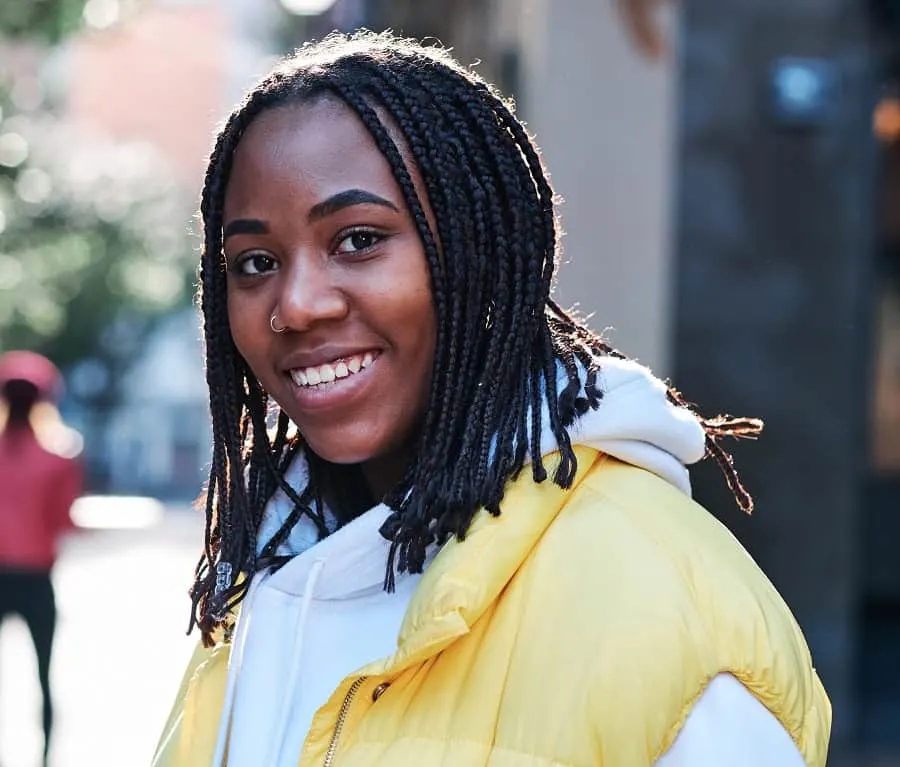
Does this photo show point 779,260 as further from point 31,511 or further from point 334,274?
point 334,274

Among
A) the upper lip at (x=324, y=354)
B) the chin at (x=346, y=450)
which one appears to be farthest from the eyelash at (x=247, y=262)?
the chin at (x=346, y=450)

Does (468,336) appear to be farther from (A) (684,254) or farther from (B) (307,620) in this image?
(A) (684,254)

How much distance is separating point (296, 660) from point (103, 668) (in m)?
8.35

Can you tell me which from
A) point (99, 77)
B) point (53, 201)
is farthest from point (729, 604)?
point (99, 77)

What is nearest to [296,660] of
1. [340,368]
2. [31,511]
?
[340,368]

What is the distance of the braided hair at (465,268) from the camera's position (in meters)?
1.79

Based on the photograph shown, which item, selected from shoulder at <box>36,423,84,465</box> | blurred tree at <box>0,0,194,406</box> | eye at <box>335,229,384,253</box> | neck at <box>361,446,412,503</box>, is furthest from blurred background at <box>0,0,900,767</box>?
blurred tree at <box>0,0,194,406</box>

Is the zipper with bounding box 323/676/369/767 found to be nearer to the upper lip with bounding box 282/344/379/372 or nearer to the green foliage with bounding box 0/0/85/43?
the upper lip with bounding box 282/344/379/372

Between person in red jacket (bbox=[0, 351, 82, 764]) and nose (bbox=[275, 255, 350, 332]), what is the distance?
565 centimetres

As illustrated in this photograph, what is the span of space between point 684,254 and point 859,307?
2.73ft

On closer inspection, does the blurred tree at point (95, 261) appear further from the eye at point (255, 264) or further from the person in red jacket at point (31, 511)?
the eye at point (255, 264)

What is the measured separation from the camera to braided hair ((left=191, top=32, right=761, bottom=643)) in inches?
70.6

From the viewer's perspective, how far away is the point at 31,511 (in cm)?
718

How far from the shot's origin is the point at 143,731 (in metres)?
7.68
